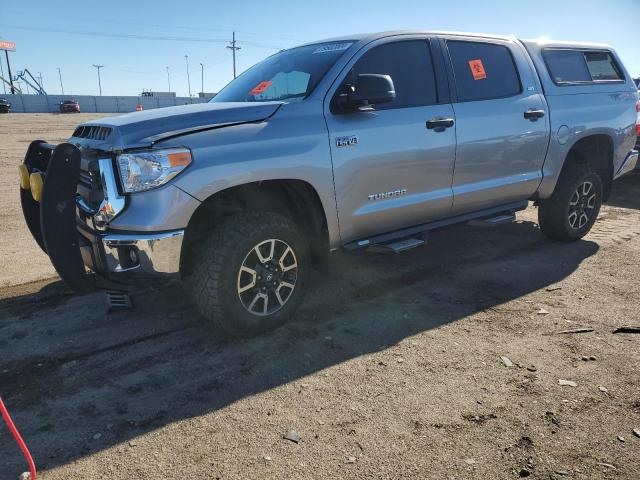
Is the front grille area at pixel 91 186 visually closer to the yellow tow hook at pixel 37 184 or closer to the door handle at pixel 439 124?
the yellow tow hook at pixel 37 184

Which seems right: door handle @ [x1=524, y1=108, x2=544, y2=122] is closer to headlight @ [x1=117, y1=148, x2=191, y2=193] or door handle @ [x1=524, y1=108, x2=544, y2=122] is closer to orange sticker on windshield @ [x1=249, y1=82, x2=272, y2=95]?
orange sticker on windshield @ [x1=249, y1=82, x2=272, y2=95]

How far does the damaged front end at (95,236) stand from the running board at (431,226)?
1459mm

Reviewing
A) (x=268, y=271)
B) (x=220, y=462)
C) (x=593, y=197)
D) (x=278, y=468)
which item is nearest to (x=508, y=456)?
(x=278, y=468)

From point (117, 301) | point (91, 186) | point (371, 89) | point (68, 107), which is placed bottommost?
point (117, 301)

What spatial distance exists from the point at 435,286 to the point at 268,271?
1.69 meters

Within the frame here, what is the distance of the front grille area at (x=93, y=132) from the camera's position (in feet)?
9.81

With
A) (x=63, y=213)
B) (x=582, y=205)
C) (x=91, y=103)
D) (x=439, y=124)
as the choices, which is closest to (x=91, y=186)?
(x=63, y=213)

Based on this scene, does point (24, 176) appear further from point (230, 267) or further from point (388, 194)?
point (388, 194)

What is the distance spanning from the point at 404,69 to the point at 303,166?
4.41ft

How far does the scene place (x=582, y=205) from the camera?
5.43 meters

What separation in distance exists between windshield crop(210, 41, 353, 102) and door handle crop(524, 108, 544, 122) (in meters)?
1.93

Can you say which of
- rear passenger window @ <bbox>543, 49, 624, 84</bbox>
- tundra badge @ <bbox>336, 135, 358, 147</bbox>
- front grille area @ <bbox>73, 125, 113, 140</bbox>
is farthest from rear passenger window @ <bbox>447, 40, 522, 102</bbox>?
front grille area @ <bbox>73, 125, 113, 140</bbox>

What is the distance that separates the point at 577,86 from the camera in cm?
513

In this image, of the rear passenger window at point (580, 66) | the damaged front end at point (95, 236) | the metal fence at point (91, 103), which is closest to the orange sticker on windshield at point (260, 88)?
the damaged front end at point (95, 236)
